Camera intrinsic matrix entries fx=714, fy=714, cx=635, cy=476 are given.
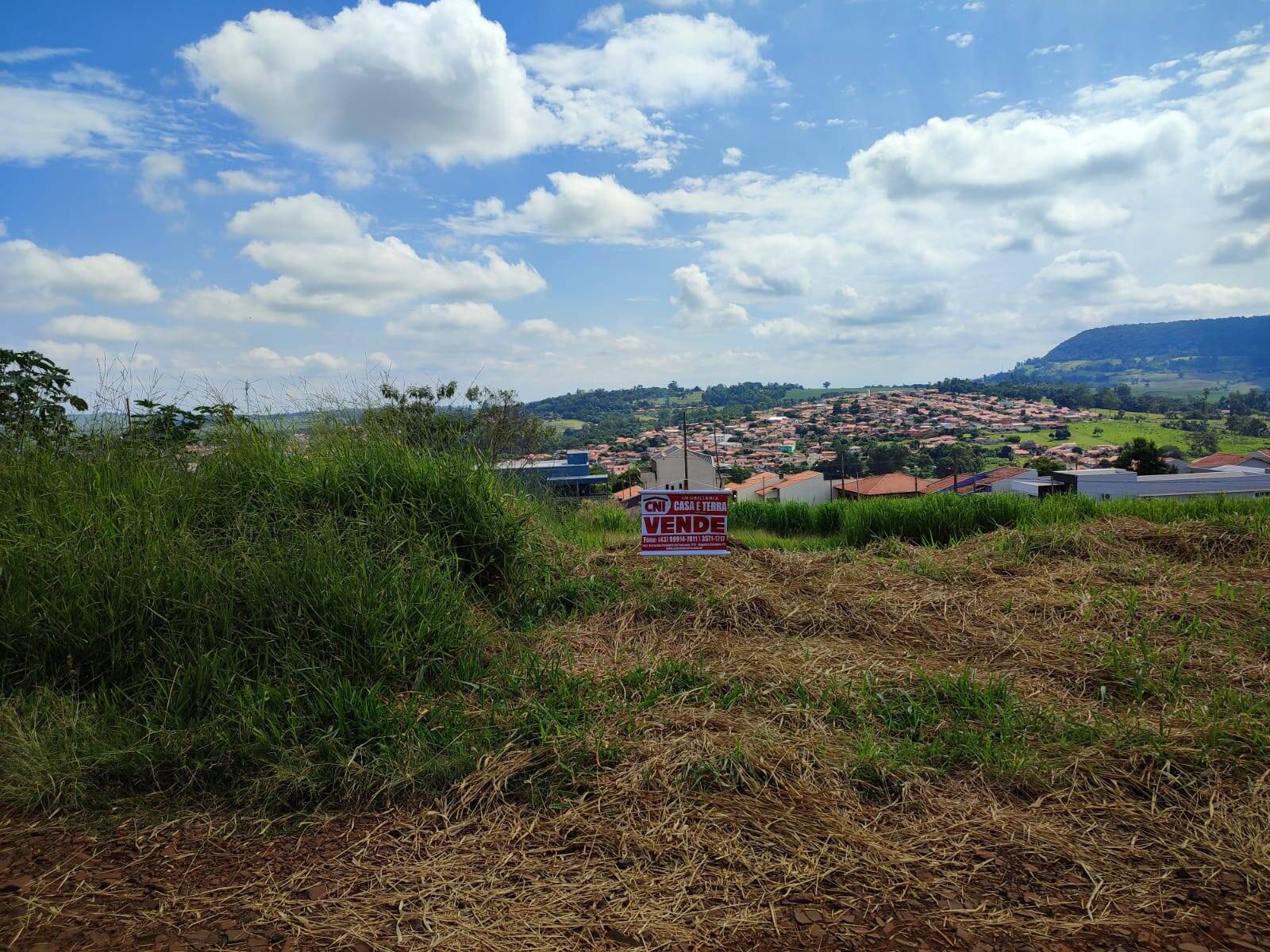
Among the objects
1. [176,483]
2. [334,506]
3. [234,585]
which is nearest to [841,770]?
[234,585]

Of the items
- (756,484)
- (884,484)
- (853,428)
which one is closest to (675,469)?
(884,484)

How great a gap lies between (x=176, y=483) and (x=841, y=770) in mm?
3984

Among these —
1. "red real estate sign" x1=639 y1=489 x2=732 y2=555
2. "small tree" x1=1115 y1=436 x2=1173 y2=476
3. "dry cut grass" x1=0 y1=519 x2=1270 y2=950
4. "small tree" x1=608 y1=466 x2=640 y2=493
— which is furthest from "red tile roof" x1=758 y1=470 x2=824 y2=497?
"dry cut grass" x1=0 y1=519 x2=1270 y2=950

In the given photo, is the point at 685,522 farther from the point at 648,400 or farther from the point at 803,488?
the point at 648,400

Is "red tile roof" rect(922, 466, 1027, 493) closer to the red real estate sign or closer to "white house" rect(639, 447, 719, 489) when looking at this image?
"white house" rect(639, 447, 719, 489)

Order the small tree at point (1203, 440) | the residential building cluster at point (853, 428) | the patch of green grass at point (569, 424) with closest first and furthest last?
the residential building cluster at point (853, 428) < the small tree at point (1203, 440) < the patch of green grass at point (569, 424)

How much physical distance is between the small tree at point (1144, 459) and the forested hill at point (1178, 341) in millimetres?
24177

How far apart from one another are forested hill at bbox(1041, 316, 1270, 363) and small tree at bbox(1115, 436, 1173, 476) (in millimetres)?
24177

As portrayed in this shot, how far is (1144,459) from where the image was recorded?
15.9 metres

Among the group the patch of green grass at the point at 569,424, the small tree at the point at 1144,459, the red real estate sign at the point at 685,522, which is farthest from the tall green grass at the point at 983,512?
the patch of green grass at the point at 569,424

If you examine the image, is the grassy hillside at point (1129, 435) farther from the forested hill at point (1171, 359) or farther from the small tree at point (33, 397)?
the small tree at point (33, 397)

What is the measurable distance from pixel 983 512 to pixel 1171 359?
166 ft

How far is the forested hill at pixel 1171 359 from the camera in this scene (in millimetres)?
37125

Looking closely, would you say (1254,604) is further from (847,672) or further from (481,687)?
(481,687)
